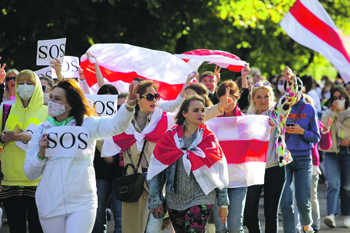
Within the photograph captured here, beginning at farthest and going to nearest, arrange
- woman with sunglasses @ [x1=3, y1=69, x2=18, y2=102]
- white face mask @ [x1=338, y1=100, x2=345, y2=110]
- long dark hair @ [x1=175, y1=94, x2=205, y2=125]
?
white face mask @ [x1=338, y1=100, x2=345, y2=110]
woman with sunglasses @ [x1=3, y1=69, x2=18, y2=102]
long dark hair @ [x1=175, y1=94, x2=205, y2=125]

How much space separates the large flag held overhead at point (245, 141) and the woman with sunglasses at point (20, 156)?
6.97 ft

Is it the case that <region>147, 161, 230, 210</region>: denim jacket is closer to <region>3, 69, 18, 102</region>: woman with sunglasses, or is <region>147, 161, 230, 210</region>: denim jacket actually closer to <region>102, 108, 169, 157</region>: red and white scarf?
<region>102, 108, 169, 157</region>: red and white scarf

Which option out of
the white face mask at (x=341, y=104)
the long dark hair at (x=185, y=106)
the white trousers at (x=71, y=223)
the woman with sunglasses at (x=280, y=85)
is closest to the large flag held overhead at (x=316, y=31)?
the woman with sunglasses at (x=280, y=85)

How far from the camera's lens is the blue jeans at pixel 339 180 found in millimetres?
10172

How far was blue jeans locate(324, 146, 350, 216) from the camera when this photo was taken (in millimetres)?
10172

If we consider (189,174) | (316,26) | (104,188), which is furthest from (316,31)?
(189,174)

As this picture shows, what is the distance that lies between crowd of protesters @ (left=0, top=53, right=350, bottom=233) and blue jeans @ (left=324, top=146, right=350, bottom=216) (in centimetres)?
84

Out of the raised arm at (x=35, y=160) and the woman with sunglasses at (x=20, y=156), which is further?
the woman with sunglasses at (x=20, y=156)

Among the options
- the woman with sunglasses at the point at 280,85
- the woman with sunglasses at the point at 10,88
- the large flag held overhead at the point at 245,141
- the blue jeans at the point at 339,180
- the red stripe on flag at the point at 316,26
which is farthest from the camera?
the woman with sunglasses at the point at 280,85

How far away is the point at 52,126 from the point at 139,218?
6.33 feet

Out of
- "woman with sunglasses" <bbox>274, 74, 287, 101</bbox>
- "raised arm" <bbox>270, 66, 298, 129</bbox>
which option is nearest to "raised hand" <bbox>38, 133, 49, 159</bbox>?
"raised arm" <bbox>270, 66, 298, 129</bbox>

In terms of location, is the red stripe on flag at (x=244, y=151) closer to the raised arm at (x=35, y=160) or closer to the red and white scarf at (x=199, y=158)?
the red and white scarf at (x=199, y=158)

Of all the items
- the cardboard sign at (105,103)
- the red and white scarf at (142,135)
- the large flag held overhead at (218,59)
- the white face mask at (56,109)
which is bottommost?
the red and white scarf at (142,135)

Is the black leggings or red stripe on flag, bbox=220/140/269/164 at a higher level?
red stripe on flag, bbox=220/140/269/164
